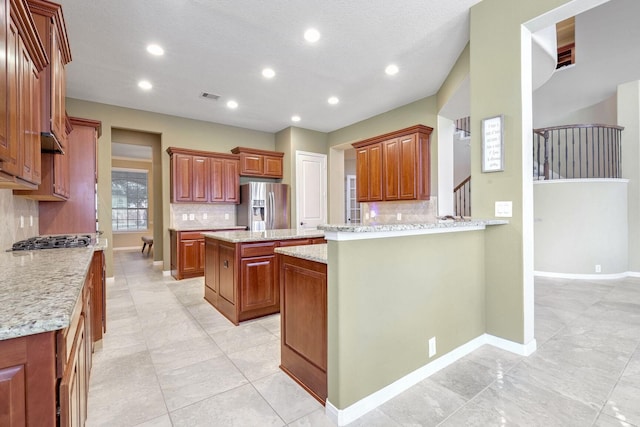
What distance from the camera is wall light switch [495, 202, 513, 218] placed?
240 centimetres

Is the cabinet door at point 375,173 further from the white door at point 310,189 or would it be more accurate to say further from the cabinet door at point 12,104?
the cabinet door at point 12,104

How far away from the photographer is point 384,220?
18.4 feet

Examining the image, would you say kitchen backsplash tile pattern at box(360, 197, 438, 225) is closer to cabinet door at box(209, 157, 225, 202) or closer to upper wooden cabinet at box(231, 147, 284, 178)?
upper wooden cabinet at box(231, 147, 284, 178)

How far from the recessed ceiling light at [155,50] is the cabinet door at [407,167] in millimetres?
3523

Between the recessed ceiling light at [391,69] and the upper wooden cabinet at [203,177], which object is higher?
the recessed ceiling light at [391,69]

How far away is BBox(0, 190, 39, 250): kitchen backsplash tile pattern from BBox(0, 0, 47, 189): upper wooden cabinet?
707 millimetres

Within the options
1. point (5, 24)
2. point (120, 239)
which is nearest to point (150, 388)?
point (5, 24)

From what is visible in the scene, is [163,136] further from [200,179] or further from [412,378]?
[412,378]

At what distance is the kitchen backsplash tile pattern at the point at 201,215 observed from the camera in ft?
18.4

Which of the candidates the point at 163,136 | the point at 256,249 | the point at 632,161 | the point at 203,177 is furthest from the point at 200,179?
the point at 632,161

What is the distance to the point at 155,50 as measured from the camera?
3305 millimetres

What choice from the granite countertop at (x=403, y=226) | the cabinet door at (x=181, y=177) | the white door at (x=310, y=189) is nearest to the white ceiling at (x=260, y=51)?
the cabinet door at (x=181, y=177)

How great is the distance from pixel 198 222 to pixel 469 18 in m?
5.29

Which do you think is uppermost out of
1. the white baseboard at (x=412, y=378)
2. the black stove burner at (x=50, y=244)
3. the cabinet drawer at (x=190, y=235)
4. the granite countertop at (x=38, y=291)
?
the black stove burner at (x=50, y=244)
